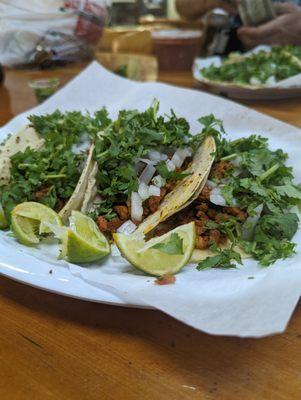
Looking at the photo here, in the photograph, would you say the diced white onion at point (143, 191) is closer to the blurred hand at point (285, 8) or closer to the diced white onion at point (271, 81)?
the diced white onion at point (271, 81)

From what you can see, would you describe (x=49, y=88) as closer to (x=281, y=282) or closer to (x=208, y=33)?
(x=208, y=33)

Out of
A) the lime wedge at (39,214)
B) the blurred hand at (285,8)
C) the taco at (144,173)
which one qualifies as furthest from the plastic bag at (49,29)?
the lime wedge at (39,214)

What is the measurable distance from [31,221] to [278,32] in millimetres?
2667

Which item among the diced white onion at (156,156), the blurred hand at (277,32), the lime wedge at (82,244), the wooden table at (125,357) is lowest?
the wooden table at (125,357)

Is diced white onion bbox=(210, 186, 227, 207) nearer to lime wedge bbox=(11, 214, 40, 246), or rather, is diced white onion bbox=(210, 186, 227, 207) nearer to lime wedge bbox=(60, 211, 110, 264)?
lime wedge bbox=(60, 211, 110, 264)

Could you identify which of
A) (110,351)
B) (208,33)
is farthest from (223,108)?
(208,33)

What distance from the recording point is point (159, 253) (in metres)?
0.89

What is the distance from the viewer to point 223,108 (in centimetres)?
168

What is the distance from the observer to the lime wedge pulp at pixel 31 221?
1025mm

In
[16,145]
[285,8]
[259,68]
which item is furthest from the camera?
[285,8]

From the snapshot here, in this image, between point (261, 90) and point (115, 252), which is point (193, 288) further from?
point (261, 90)

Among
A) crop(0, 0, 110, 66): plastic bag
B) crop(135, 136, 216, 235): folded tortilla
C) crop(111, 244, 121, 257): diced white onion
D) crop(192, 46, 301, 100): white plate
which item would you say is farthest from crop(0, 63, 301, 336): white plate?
crop(0, 0, 110, 66): plastic bag

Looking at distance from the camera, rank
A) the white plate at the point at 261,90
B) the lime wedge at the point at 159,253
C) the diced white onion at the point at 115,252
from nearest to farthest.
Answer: the lime wedge at the point at 159,253
the diced white onion at the point at 115,252
the white plate at the point at 261,90

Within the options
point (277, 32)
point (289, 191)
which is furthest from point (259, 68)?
point (289, 191)
